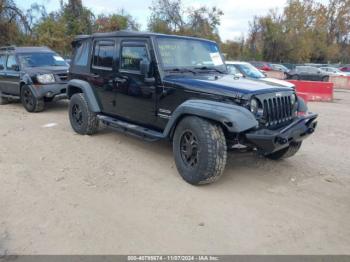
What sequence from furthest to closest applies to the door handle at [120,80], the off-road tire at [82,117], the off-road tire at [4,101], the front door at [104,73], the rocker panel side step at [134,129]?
1. the off-road tire at [4,101]
2. the off-road tire at [82,117]
3. the front door at [104,73]
4. the door handle at [120,80]
5. the rocker panel side step at [134,129]

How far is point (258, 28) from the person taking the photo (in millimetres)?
52625

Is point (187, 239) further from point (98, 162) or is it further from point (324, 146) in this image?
point (324, 146)

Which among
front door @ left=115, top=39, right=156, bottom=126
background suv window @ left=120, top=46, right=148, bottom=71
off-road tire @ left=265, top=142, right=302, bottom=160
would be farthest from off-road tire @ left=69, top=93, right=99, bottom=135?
off-road tire @ left=265, top=142, right=302, bottom=160

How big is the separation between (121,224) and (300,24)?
174 feet

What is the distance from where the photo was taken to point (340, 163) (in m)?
5.70

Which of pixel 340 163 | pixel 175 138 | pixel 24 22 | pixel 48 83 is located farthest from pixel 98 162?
pixel 24 22

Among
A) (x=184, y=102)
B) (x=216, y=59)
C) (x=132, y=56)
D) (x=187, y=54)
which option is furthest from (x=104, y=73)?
(x=184, y=102)

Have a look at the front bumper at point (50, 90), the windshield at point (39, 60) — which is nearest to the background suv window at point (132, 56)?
the front bumper at point (50, 90)

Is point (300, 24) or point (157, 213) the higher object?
point (300, 24)

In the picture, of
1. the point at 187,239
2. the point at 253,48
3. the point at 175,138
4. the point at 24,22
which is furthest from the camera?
the point at 253,48

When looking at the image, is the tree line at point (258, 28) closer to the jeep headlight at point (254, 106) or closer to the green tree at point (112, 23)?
the green tree at point (112, 23)

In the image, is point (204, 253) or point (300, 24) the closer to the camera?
point (204, 253)

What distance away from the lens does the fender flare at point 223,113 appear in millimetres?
4062

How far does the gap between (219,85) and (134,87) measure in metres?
1.66
